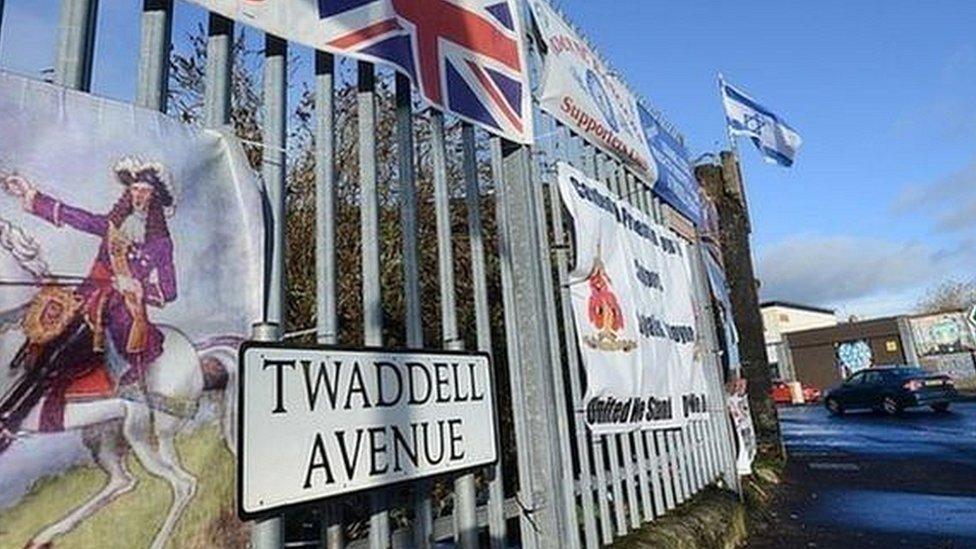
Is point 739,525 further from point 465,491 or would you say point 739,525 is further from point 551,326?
point 465,491

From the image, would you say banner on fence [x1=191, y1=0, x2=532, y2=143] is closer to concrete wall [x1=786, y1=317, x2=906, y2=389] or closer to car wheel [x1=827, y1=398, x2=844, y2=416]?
car wheel [x1=827, y1=398, x2=844, y2=416]

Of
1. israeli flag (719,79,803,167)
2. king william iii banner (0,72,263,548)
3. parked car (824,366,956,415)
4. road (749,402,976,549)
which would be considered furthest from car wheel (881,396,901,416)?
king william iii banner (0,72,263,548)

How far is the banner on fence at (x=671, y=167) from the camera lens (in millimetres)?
5621

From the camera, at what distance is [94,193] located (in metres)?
1.45

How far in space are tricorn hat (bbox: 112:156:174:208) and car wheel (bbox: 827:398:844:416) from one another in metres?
24.3

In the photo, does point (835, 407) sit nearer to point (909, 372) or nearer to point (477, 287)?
point (909, 372)

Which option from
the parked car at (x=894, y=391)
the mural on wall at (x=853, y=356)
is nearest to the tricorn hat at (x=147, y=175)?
the parked car at (x=894, y=391)

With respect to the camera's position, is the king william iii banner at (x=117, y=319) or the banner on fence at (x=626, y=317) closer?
the king william iii banner at (x=117, y=319)

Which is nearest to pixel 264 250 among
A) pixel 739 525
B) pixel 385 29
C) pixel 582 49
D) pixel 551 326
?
pixel 385 29

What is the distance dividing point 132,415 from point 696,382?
4.53 metres

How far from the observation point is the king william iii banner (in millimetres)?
1321

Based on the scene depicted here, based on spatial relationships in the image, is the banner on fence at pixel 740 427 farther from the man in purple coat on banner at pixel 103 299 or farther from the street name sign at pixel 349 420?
the man in purple coat on banner at pixel 103 299

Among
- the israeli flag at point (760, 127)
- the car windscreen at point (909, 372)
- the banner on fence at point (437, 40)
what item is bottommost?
the car windscreen at point (909, 372)

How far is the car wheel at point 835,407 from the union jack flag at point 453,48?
74.3 ft
